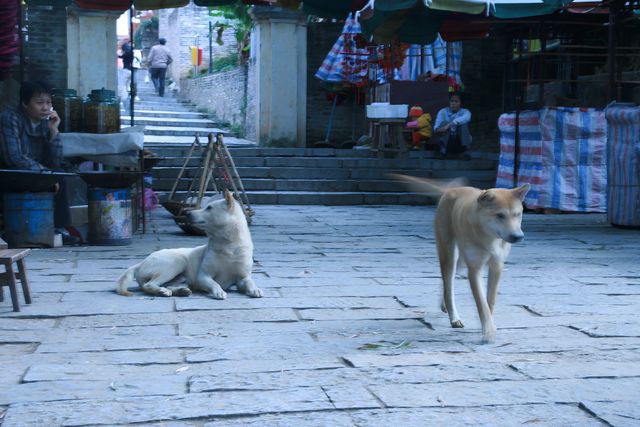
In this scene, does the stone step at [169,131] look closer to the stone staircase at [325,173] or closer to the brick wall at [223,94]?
the brick wall at [223,94]

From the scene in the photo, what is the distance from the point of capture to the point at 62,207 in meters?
8.91

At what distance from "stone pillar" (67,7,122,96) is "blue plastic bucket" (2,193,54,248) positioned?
914cm

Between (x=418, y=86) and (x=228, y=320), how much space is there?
40.3 ft

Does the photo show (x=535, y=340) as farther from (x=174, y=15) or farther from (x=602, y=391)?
(x=174, y=15)

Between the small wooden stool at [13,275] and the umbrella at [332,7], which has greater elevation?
the umbrella at [332,7]

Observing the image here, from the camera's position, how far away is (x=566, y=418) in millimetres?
3508

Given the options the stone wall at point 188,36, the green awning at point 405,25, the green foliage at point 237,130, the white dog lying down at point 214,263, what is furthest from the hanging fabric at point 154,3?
the stone wall at point 188,36

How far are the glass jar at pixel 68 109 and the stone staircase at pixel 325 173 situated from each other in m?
3.92

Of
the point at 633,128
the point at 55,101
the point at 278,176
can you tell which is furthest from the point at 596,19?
the point at 55,101

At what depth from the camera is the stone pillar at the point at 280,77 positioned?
17.4 metres

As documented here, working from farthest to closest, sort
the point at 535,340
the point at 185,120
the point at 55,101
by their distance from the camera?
1. the point at 185,120
2. the point at 55,101
3. the point at 535,340

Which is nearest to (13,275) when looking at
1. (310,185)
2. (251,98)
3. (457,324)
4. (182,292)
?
(182,292)

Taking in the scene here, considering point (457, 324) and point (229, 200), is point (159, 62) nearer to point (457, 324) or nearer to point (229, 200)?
point (229, 200)

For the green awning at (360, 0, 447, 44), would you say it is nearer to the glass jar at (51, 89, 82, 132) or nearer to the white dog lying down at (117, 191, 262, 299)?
the glass jar at (51, 89, 82, 132)
